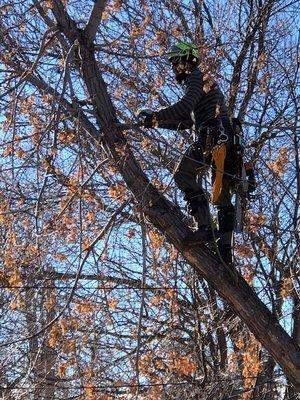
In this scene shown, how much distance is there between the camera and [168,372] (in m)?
6.45

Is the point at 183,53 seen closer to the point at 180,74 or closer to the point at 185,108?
the point at 180,74

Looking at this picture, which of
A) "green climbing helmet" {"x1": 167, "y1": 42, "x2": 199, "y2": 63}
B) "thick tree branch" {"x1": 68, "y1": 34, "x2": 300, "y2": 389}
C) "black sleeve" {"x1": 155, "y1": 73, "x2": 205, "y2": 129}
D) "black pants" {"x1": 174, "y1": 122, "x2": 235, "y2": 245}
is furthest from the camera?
"green climbing helmet" {"x1": 167, "y1": 42, "x2": 199, "y2": 63}

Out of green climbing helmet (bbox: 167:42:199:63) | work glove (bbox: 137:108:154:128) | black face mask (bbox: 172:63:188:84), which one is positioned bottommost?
work glove (bbox: 137:108:154:128)

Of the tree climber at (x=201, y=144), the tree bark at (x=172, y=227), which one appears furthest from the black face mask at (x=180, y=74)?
the tree bark at (x=172, y=227)

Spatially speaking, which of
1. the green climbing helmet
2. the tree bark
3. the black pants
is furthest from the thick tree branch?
the green climbing helmet

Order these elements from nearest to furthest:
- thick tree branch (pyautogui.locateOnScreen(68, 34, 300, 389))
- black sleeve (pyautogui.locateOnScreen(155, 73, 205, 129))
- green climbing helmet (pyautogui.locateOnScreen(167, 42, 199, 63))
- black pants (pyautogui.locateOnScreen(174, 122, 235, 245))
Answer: thick tree branch (pyautogui.locateOnScreen(68, 34, 300, 389))
black sleeve (pyautogui.locateOnScreen(155, 73, 205, 129))
black pants (pyautogui.locateOnScreen(174, 122, 235, 245))
green climbing helmet (pyautogui.locateOnScreen(167, 42, 199, 63))

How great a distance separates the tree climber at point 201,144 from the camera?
4.63m

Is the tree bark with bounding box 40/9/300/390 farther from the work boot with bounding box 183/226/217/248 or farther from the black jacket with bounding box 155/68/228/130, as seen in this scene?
the black jacket with bounding box 155/68/228/130

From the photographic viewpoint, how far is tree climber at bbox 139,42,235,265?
4.63 meters

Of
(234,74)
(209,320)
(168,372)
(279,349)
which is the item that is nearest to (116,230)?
(279,349)

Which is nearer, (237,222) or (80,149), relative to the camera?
(80,149)

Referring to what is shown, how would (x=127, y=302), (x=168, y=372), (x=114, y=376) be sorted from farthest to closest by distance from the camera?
(x=127, y=302)
(x=168, y=372)
(x=114, y=376)

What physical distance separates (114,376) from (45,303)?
50.9 inches

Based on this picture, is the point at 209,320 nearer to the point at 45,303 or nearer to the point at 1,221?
the point at 45,303
